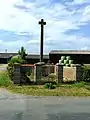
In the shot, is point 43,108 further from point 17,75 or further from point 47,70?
point 47,70

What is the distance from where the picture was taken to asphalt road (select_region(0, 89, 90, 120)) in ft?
37.8

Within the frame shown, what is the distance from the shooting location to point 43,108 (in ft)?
44.1

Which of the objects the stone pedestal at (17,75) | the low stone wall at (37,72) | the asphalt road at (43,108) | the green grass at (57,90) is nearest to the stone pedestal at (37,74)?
the low stone wall at (37,72)

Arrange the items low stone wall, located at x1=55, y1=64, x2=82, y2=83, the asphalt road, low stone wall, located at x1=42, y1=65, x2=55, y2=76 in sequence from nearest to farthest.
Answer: the asphalt road, low stone wall, located at x1=55, y1=64, x2=82, y2=83, low stone wall, located at x1=42, y1=65, x2=55, y2=76

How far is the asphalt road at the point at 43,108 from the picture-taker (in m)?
11.5

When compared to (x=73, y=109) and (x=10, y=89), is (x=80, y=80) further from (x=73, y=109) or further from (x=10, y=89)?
(x=73, y=109)

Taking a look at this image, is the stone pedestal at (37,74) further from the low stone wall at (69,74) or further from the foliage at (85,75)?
the foliage at (85,75)

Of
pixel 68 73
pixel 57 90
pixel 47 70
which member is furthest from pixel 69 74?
pixel 57 90

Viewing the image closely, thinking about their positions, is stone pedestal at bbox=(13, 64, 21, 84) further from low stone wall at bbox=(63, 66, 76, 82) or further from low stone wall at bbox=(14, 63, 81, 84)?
low stone wall at bbox=(63, 66, 76, 82)

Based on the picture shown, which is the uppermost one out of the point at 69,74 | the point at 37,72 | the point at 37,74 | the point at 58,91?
the point at 37,72

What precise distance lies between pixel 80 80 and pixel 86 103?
900cm

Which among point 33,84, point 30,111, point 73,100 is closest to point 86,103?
point 73,100

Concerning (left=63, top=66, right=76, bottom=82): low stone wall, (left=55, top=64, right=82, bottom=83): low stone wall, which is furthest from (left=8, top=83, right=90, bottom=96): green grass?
(left=63, top=66, right=76, bottom=82): low stone wall

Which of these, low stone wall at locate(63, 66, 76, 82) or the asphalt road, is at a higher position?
low stone wall at locate(63, 66, 76, 82)
